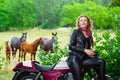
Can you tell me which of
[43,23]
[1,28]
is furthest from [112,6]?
[43,23]

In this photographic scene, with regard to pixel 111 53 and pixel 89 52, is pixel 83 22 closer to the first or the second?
pixel 89 52

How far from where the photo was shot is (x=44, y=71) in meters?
5.48

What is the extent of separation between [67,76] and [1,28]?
5970 cm

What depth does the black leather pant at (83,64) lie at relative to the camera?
5082 millimetres

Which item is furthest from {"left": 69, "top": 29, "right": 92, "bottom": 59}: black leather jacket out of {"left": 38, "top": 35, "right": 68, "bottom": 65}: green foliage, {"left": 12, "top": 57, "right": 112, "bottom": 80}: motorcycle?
{"left": 38, "top": 35, "right": 68, "bottom": 65}: green foliage

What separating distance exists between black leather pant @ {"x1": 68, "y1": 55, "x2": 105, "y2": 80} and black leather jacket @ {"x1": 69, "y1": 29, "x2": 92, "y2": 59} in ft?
0.25

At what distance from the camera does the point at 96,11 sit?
243 ft

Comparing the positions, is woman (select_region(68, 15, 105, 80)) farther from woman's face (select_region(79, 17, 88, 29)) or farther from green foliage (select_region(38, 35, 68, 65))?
green foliage (select_region(38, 35, 68, 65))

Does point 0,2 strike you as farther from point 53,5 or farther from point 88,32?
point 88,32

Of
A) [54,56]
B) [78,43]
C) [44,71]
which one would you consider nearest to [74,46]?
[78,43]

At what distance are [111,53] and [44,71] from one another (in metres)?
1.84

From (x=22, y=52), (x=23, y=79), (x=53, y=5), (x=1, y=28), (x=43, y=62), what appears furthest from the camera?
(x=53, y=5)

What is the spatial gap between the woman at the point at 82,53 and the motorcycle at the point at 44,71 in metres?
0.15

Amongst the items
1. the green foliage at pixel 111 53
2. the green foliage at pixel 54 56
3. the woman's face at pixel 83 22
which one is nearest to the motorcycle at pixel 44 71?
the woman's face at pixel 83 22
